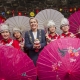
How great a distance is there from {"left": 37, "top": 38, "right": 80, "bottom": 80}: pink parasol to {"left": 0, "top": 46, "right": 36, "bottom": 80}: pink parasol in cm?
20

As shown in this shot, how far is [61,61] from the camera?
3297 mm

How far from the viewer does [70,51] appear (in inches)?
133

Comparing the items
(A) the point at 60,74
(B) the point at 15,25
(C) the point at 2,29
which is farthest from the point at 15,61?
(B) the point at 15,25

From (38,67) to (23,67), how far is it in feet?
0.95

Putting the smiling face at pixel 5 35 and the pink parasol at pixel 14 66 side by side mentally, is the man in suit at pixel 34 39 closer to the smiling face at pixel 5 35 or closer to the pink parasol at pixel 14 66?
the smiling face at pixel 5 35

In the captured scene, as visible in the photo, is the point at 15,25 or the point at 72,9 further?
the point at 72,9

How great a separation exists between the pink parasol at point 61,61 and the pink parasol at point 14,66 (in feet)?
0.64

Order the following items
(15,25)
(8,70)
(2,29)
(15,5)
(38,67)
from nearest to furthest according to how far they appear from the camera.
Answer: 1. (8,70)
2. (38,67)
3. (2,29)
4. (15,25)
5. (15,5)

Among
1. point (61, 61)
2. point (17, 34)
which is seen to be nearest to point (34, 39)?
point (17, 34)

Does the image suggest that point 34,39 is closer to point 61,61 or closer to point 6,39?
point 6,39

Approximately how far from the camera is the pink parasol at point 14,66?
3.20 metres

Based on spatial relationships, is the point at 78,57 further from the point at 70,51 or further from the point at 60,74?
the point at 60,74

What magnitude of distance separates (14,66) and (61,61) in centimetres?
65

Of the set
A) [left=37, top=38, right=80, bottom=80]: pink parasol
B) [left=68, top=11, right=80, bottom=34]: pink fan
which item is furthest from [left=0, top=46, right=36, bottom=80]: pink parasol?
[left=68, top=11, right=80, bottom=34]: pink fan
